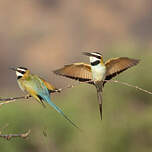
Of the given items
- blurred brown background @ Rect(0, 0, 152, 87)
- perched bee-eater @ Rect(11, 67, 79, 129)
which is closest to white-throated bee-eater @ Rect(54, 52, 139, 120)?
perched bee-eater @ Rect(11, 67, 79, 129)

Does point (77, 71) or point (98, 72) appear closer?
point (77, 71)

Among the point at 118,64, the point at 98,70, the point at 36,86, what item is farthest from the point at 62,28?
the point at 36,86

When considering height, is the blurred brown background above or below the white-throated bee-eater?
below

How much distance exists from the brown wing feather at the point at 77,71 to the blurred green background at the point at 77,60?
2.95 metres

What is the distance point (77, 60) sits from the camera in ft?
66.0

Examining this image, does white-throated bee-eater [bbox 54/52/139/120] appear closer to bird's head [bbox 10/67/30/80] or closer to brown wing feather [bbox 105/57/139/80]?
brown wing feather [bbox 105/57/139/80]

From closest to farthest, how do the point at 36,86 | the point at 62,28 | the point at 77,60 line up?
the point at 36,86
the point at 77,60
the point at 62,28

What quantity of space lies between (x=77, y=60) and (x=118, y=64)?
50.2 feet

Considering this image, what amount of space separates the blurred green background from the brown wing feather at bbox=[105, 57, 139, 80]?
3045 millimetres

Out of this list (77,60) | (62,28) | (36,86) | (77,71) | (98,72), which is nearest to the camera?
(36,86)

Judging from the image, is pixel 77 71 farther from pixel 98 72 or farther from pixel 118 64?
pixel 118 64

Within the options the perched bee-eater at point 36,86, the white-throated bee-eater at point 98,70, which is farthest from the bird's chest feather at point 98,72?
the perched bee-eater at point 36,86

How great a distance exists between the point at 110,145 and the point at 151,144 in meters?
0.54

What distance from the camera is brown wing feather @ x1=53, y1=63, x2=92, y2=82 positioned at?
4707mm
